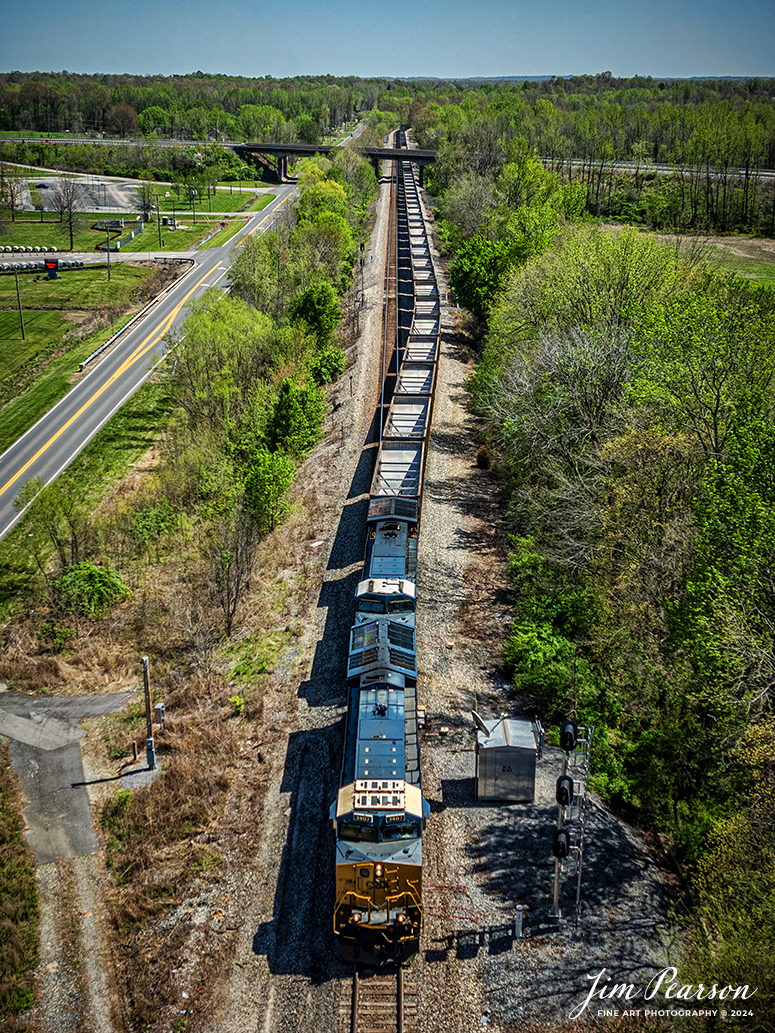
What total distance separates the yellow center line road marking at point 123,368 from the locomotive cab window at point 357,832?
43.0 m

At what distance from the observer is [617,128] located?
148125mm

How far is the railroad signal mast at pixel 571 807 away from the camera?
64.5 ft

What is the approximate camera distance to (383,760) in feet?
75.7

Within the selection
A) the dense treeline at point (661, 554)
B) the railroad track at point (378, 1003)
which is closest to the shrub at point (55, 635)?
the dense treeline at point (661, 554)

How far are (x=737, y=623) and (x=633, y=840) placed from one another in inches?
306

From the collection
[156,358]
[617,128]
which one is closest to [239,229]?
[156,358]

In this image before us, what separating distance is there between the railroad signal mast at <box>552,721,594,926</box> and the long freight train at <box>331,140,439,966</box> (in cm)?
355

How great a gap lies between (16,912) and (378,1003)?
11.0 meters

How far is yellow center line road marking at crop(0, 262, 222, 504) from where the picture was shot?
58.2m

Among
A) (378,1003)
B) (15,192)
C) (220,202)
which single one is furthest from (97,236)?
(378,1003)

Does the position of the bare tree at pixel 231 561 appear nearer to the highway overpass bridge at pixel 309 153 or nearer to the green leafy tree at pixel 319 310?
the green leafy tree at pixel 319 310

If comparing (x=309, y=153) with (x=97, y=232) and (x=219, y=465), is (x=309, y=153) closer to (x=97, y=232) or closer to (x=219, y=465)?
(x=97, y=232)

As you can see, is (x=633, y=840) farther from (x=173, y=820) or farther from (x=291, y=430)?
(x=291, y=430)
